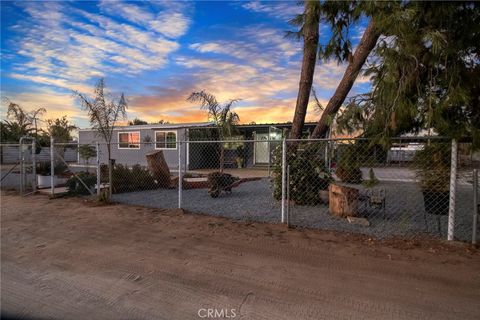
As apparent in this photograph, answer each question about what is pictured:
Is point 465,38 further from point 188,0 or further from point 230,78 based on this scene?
point 230,78

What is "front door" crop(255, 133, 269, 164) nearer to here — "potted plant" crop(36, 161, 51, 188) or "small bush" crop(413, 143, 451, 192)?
"potted plant" crop(36, 161, 51, 188)

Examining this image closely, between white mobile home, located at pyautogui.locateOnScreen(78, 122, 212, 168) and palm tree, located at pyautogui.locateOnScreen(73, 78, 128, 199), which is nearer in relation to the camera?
palm tree, located at pyautogui.locateOnScreen(73, 78, 128, 199)

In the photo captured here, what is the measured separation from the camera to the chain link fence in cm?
518

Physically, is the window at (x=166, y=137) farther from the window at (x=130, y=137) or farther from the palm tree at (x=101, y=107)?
the palm tree at (x=101, y=107)

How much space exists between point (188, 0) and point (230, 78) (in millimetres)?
6562

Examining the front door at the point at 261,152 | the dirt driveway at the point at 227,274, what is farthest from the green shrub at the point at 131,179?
the front door at the point at 261,152

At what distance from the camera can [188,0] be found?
709cm

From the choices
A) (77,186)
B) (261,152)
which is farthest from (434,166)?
(261,152)

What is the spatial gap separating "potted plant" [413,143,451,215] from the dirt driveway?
0.82m

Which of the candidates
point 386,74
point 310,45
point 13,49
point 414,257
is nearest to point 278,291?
point 414,257

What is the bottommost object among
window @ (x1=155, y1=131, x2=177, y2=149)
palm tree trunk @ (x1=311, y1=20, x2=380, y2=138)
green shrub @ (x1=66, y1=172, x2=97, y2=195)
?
green shrub @ (x1=66, y1=172, x2=97, y2=195)

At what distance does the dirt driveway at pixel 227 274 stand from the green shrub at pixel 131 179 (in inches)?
176

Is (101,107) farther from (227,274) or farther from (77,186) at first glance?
(227,274)

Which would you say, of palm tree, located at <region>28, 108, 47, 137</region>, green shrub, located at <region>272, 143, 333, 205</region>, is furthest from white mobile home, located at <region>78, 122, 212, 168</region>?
green shrub, located at <region>272, 143, 333, 205</region>
